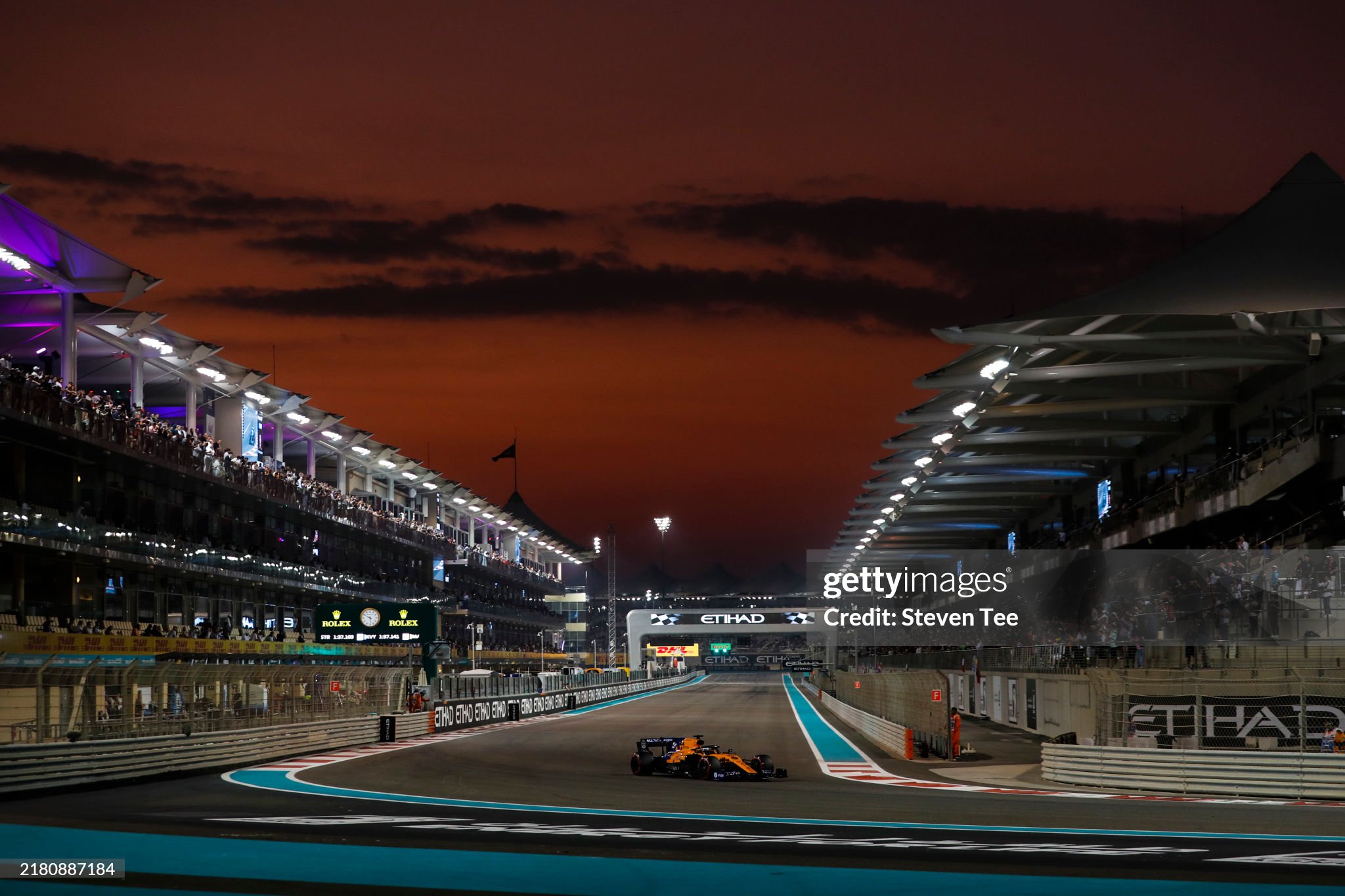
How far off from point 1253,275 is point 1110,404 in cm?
1174

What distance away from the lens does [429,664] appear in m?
47.2

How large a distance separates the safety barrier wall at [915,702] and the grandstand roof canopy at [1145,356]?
744 cm

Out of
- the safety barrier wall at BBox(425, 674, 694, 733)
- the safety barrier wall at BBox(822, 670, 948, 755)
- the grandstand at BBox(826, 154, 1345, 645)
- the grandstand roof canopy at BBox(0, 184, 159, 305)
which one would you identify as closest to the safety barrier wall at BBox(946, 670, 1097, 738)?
the safety barrier wall at BBox(822, 670, 948, 755)

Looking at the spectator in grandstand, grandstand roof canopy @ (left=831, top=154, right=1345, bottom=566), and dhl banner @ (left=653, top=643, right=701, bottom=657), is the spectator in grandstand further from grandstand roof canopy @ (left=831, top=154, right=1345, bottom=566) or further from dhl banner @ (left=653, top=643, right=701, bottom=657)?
dhl banner @ (left=653, top=643, right=701, bottom=657)

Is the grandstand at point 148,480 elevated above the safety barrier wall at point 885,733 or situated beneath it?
elevated above

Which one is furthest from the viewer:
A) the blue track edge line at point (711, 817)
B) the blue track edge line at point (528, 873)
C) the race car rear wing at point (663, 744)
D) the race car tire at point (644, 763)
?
the race car rear wing at point (663, 744)

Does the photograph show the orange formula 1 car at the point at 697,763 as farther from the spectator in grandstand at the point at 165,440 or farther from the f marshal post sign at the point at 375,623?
the spectator in grandstand at the point at 165,440

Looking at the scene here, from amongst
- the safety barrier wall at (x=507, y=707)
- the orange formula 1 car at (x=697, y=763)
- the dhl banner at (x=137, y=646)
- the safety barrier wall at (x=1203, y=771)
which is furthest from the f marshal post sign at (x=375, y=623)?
the safety barrier wall at (x=1203, y=771)

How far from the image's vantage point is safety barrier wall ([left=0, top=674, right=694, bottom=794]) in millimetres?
21469

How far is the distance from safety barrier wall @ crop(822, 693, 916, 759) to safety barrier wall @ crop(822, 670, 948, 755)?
1.00 feet

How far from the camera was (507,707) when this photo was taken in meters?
51.7

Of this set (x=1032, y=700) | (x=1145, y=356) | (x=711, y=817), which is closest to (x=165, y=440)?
(x=1032, y=700)

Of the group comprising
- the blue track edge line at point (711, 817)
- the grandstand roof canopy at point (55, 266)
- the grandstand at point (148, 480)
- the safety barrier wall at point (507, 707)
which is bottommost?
the safety barrier wall at point (507, 707)

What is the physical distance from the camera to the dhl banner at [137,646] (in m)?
34.9
